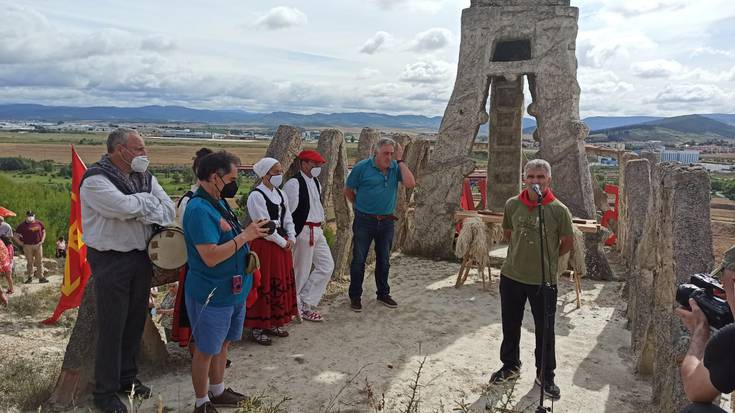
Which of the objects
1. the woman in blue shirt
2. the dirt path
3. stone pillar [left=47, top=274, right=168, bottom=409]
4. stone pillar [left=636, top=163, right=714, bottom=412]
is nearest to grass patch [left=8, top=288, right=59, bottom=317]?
the dirt path

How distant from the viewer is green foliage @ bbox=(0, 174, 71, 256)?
11812mm

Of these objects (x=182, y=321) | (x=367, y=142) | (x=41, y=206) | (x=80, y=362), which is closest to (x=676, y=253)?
(x=182, y=321)

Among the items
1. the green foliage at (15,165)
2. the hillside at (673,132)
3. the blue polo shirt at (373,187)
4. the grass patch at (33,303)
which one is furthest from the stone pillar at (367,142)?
the hillside at (673,132)

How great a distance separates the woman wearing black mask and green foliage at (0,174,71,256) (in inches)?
345

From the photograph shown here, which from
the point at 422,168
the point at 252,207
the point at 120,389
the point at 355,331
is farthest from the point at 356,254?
the point at 422,168

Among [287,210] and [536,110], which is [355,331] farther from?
[536,110]

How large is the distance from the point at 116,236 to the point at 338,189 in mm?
3563

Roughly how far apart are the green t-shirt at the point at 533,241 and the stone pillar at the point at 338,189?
266 cm

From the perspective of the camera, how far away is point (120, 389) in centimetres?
376

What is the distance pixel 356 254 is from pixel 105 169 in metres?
3.02

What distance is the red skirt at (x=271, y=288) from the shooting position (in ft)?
15.6

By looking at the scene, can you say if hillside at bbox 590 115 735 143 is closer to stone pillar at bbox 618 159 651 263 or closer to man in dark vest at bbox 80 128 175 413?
stone pillar at bbox 618 159 651 263

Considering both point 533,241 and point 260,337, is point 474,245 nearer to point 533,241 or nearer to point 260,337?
point 533,241

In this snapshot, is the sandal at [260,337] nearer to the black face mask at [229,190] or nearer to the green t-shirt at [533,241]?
the black face mask at [229,190]
